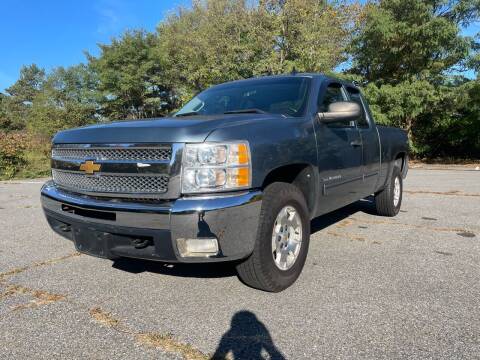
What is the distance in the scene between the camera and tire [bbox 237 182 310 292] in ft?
9.78

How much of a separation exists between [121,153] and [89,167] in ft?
1.25

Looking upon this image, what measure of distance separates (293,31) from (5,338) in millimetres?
17457

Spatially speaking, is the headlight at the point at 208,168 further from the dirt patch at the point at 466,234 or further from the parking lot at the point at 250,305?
the dirt patch at the point at 466,234

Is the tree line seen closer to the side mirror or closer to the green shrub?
the green shrub

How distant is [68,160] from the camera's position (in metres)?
3.45

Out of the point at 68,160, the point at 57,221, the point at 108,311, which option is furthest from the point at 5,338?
the point at 68,160

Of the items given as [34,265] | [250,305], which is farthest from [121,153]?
[34,265]

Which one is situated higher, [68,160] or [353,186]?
[68,160]

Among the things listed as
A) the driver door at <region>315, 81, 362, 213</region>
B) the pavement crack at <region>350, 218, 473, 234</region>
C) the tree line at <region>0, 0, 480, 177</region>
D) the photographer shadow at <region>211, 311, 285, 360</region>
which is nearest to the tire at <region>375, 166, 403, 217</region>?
the pavement crack at <region>350, 218, 473, 234</region>

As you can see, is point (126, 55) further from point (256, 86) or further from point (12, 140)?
point (256, 86)

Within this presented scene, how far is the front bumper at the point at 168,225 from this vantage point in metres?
2.67

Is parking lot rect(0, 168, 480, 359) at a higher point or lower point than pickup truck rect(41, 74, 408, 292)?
lower

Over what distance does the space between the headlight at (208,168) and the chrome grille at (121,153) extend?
0.16 meters

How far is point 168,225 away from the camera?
270 cm
